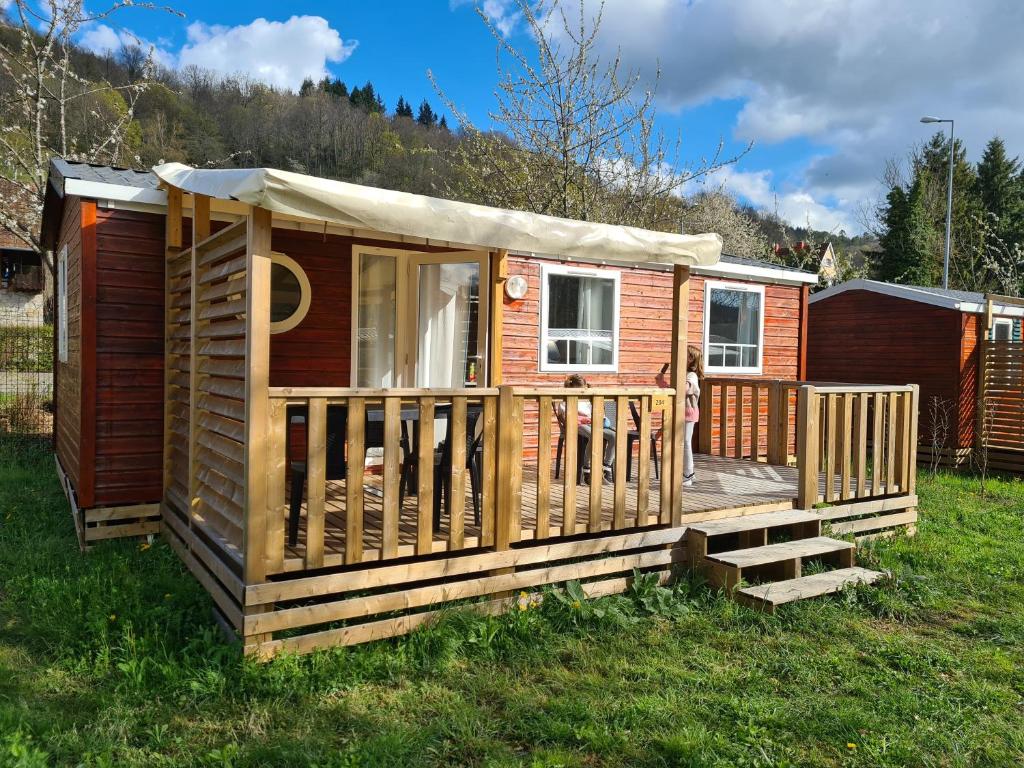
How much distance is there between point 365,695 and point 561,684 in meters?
0.87

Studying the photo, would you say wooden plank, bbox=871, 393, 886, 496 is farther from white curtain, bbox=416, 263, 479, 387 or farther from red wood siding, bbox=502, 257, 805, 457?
white curtain, bbox=416, 263, 479, 387

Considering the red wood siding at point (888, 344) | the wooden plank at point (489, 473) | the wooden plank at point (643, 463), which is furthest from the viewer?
the red wood siding at point (888, 344)

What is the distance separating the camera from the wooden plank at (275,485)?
133 inches

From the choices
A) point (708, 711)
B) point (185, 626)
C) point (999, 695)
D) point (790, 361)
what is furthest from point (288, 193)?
point (790, 361)

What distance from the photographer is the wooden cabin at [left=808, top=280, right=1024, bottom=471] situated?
10.5m

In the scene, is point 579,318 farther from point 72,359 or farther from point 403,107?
point 403,107

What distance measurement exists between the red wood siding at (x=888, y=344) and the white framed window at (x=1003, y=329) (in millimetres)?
1409

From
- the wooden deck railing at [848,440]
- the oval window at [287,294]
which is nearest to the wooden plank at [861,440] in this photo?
the wooden deck railing at [848,440]

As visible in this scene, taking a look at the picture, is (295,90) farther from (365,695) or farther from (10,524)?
(365,695)

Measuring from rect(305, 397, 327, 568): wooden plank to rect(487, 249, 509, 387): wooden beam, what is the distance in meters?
3.08

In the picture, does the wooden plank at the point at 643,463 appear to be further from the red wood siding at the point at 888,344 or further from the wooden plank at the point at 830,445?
the red wood siding at the point at 888,344

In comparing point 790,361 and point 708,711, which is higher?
point 790,361

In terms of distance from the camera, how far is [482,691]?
3287 millimetres

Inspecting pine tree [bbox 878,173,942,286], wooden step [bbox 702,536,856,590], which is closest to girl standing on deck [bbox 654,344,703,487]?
wooden step [bbox 702,536,856,590]
